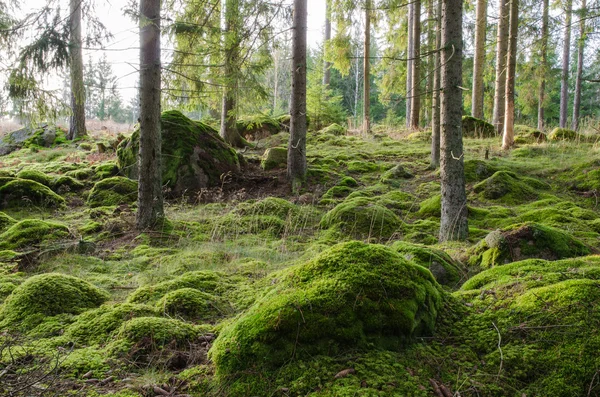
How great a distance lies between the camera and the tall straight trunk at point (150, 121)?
6910 millimetres

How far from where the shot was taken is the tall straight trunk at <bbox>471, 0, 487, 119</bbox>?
13943 millimetres

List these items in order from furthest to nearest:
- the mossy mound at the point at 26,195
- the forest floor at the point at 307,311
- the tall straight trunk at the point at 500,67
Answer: the tall straight trunk at the point at 500,67 → the mossy mound at the point at 26,195 → the forest floor at the point at 307,311

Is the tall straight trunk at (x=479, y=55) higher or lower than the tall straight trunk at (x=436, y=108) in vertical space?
higher

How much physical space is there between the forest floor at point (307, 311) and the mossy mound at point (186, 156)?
3.24 m

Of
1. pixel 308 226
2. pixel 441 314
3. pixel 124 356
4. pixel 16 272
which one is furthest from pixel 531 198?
pixel 16 272

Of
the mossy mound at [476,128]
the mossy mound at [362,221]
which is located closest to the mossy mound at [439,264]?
the mossy mound at [362,221]

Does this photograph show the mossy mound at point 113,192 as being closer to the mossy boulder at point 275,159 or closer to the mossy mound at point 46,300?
the mossy boulder at point 275,159

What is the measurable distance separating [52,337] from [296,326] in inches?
79.0

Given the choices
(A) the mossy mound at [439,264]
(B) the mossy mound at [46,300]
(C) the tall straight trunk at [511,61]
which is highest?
(C) the tall straight trunk at [511,61]

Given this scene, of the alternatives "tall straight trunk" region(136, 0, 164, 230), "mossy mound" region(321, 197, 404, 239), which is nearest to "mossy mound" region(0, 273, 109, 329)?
"tall straight trunk" region(136, 0, 164, 230)

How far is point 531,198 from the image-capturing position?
8203 mm

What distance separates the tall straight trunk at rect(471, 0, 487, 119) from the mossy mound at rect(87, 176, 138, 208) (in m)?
11.5

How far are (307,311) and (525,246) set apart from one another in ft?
10.4

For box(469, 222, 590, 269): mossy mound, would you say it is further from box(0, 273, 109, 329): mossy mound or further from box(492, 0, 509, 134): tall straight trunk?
box(492, 0, 509, 134): tall straight trunk
